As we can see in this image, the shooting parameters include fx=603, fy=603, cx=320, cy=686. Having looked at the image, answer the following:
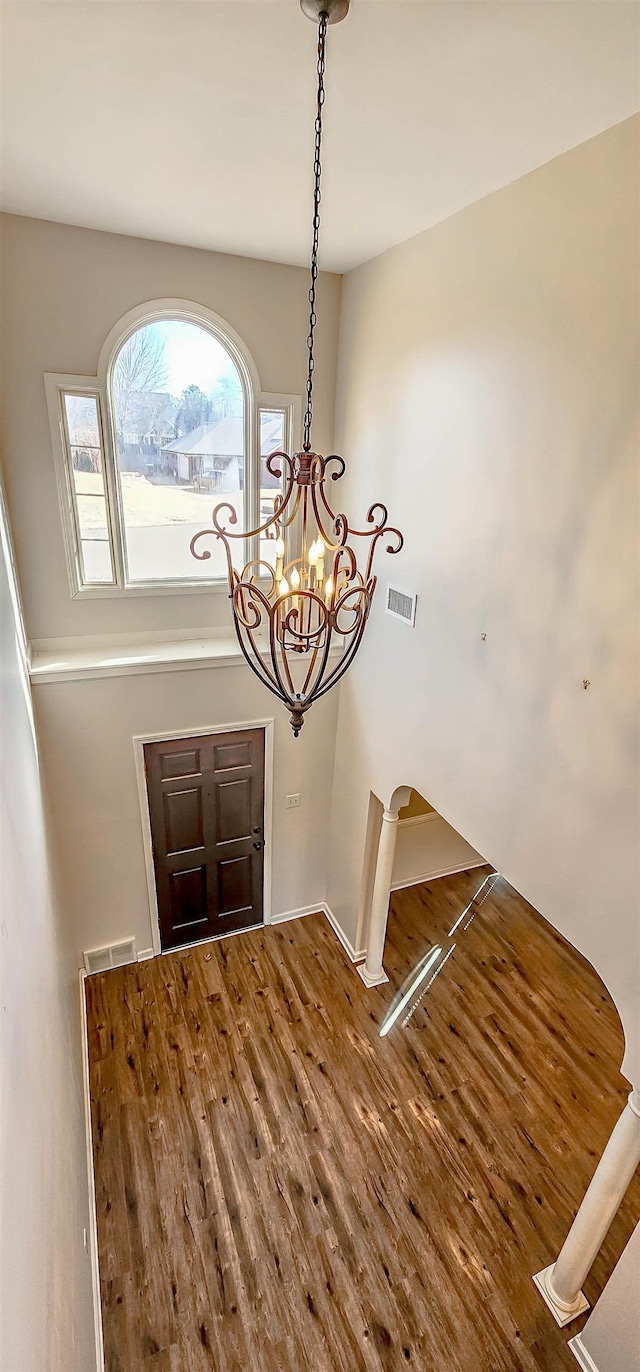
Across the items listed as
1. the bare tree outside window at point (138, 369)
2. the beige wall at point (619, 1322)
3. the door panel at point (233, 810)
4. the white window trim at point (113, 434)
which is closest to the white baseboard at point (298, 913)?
the door panel at point (233, 810)

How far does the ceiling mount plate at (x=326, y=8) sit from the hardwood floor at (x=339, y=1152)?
5257mm

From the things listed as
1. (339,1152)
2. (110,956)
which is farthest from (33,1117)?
(110,956)

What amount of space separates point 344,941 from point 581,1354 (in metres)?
2.80

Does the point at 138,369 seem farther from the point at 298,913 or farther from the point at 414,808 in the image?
the point at 298,913

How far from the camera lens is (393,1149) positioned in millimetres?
3785

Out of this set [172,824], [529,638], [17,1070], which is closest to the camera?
[17,1070]

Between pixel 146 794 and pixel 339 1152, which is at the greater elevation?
pixel 146 794

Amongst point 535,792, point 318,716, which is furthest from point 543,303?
point 318,716

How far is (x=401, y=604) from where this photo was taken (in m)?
3.93

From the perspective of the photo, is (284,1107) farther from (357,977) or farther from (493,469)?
(493,469)

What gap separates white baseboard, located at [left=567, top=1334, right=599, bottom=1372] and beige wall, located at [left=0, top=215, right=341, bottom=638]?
4.69 metres

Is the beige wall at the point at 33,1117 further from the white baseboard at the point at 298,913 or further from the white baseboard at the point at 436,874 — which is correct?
the white baseboard at the point at 436,874

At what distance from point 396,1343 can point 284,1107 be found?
4.20 feet

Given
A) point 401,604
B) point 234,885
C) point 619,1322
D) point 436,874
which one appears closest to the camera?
point 619,1322
